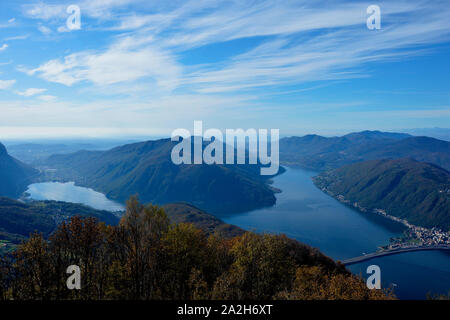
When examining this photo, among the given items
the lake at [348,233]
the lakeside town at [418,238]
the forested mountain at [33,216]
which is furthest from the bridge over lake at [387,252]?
the forested mountain at [33,216]

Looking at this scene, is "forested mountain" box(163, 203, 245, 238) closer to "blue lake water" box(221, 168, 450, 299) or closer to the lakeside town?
"blue lake water" box(221, 168, 450, 299)

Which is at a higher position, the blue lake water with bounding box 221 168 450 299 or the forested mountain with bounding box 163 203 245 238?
the forested mountain with bounding box 163 203 245 238

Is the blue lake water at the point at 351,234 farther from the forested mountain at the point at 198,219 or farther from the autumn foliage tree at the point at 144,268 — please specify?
the autumn foliage tree at the point at 144,268

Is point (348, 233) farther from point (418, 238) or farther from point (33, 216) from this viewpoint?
point (33, 216)

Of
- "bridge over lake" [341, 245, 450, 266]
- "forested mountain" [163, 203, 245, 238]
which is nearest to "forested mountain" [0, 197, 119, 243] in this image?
"forested mountain" [163, 203, 245, 238]
